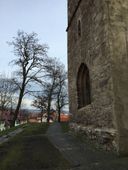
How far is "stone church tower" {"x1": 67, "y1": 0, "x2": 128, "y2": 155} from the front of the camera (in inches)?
371

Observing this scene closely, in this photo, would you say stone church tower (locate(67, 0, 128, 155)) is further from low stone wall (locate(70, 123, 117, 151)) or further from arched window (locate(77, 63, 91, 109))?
low stone wall (locate(70, 123, 117, 151))

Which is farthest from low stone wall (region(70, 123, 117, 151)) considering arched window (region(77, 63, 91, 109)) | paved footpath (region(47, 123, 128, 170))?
arched window (region(77, 63, 91, 109))

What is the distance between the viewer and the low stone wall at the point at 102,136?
9.34 meters

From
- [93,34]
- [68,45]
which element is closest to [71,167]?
[93,34]

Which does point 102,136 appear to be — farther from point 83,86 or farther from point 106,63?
point 83,86

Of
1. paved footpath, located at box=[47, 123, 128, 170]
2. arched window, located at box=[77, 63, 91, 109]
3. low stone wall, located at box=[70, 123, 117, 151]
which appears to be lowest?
paved footpath, located at box=[47, 123, 128, 170]

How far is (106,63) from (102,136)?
3.14 meters

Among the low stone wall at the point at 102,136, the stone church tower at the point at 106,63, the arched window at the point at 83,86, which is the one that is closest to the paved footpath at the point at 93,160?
the low stone wall at the point at 102,136

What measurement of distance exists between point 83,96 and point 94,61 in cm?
349

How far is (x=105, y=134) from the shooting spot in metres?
9.93

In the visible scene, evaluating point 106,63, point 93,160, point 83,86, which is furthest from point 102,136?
point 83,86

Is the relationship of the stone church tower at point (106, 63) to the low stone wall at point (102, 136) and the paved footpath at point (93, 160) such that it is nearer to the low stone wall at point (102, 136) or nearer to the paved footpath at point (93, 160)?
the low stone wall at point (102, 136)

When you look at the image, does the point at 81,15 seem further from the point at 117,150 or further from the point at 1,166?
the point at 1,166

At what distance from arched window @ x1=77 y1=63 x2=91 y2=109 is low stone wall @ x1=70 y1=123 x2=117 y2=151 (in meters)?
1.85
